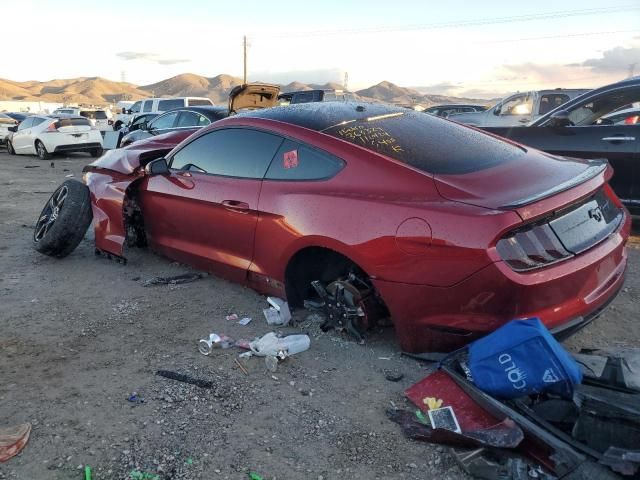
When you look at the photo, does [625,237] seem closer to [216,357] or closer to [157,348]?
[216,357]

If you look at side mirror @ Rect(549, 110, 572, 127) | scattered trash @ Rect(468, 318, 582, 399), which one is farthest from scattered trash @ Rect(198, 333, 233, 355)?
side mirror @ Rect(549, 110, 572, 127)

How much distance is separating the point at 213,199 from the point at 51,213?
2.39 m

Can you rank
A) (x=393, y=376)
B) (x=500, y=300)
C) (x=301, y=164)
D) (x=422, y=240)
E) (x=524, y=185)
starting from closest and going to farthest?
(x=500, y=300) → (x=422, y=240) → (x=524, y=185) → (x=393, y=376) → (x=301, y=164)

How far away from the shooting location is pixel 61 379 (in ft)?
10.3

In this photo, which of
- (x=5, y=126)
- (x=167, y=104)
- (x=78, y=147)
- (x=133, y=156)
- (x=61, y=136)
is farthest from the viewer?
(x=5, y=126)

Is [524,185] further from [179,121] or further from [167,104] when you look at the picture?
[167,104]

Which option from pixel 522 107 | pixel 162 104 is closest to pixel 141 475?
pixel 522 107

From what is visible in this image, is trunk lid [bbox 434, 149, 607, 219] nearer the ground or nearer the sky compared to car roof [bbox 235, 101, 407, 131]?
nearer the ground

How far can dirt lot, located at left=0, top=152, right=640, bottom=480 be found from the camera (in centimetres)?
242

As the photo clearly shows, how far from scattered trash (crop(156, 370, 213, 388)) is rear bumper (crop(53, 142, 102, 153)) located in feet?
50.4

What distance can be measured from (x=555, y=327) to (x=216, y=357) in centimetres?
198

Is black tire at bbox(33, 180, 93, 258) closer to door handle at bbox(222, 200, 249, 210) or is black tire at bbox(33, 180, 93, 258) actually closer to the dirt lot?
the dirt lot

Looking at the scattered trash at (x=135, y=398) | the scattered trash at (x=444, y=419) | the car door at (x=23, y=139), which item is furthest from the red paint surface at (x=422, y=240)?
the car door at (x=23, y=139)

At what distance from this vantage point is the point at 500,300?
269cm
